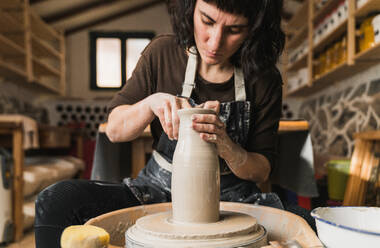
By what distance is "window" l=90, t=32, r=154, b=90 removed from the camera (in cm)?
Result: 640

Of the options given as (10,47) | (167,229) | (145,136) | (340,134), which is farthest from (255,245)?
(10,47)

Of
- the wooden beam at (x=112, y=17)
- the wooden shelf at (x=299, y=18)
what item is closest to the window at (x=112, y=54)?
the wooden beam at (x=112, y=17)

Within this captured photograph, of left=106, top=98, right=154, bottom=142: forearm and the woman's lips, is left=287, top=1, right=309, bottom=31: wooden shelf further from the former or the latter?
left=106, top=98, right=154, bottom=142: forearm

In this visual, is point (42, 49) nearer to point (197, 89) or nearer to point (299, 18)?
point (299, 18)

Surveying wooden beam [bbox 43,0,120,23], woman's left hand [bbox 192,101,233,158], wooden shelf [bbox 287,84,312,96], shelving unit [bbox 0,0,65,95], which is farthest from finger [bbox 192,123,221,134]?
wooden beam [bbox 43,0,120,23]

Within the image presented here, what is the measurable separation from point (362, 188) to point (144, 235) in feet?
5.93

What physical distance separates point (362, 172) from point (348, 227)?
169 cm

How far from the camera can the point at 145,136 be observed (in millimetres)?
2270

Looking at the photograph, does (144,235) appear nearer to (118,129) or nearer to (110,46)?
(118,129)

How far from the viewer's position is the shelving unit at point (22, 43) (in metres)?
4.03

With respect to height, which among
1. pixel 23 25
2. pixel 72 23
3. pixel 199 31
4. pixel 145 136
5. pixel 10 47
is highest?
pixel 72 23

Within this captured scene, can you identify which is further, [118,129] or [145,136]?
[145,136]

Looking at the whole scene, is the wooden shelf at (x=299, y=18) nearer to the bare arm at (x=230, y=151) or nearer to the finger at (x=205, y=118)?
the bare arm at (x=230, y=151)

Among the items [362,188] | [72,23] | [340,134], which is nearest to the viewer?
[362,188]
